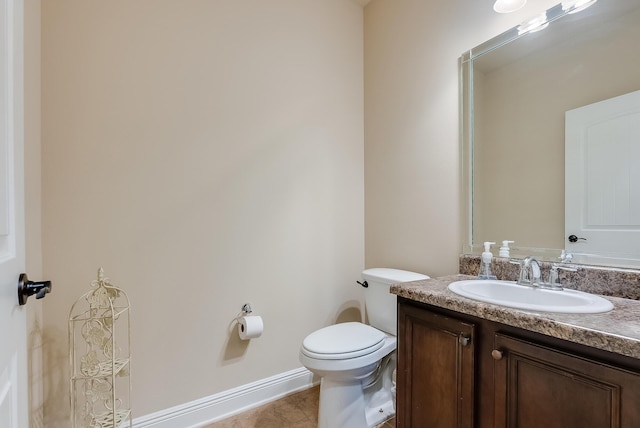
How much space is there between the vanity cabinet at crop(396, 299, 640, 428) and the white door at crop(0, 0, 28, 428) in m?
1.17

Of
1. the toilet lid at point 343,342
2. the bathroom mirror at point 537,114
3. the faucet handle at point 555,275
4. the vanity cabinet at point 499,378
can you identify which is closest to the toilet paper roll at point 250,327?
the toilet lid at point 343,342

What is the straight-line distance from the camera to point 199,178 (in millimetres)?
1628

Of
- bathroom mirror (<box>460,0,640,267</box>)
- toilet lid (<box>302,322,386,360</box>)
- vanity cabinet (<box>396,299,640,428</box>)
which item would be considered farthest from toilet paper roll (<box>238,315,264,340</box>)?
bathroom mirror (<box>460,0,640,267</box>)

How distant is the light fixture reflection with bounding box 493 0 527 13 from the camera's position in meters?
1.36

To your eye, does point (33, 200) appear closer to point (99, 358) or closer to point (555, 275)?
point (99, 358)

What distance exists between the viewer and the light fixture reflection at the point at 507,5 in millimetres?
1357

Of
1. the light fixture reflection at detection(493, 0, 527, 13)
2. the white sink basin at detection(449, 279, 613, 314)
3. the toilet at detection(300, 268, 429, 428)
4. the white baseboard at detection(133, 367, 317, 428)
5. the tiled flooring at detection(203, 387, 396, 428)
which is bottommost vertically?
the tiled flooring at detection(203, 387, 396, 428)

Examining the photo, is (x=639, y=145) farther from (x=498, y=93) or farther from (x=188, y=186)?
(x=188, y=186)

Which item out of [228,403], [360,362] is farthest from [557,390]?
[228,403]

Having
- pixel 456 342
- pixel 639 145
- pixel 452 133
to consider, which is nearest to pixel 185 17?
pixel 452 133

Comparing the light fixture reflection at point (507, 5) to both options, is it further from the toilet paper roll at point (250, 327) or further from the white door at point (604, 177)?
the toilet paper roll at point (250, 327)

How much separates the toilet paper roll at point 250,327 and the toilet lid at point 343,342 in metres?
0.29

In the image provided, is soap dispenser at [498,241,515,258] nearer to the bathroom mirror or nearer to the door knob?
the bathroom mirror

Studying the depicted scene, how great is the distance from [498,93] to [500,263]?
854 mm
